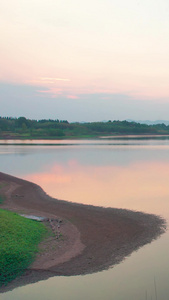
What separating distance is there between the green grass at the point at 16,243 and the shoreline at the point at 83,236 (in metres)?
0.28

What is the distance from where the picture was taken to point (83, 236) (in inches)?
502

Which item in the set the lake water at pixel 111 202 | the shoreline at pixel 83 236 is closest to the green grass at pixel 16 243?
the shoreline at pixel 83 236

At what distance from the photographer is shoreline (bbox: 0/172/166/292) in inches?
395

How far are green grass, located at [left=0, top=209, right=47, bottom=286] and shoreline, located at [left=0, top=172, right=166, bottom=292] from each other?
0.28 metres

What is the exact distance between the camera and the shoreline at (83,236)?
10.0m

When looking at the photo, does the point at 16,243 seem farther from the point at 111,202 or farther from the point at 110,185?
the point at 110,185

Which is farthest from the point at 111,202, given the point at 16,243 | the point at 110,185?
the point at 16,243

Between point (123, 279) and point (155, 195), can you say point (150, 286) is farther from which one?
point (155, 195)

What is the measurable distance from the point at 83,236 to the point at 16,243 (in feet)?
10.1

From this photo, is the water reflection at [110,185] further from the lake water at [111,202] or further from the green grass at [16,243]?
the green grass at [16,243]

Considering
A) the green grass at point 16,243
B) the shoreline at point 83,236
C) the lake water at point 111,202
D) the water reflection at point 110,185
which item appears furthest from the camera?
the water reflection at point 110,185

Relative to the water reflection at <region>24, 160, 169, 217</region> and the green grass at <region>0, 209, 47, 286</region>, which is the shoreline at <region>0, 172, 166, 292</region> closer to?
the green grass at <region>0, 209, 47, 286</region>

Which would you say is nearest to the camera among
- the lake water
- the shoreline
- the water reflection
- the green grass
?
the lake water

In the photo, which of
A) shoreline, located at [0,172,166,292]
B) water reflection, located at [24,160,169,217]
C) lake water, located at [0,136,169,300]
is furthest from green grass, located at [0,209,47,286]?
water reflection, located at [24,160,169,217]
